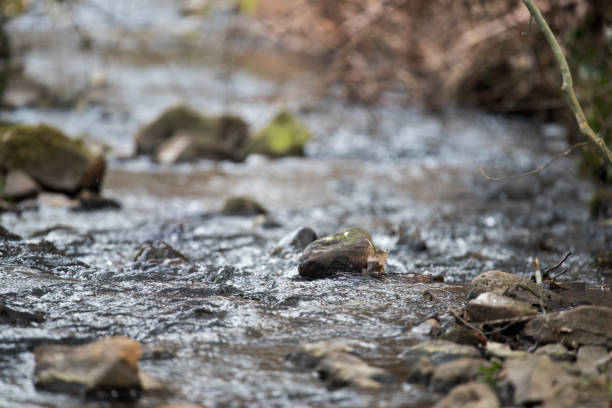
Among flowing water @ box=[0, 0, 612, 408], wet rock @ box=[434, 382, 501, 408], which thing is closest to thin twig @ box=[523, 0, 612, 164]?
flowing water @ box=[0, 0, 612, 408]

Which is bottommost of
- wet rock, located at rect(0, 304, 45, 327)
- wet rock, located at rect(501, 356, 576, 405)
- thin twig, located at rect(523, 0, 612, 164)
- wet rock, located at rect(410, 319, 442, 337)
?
wet rock, located at rect(410, 319, 442, 337)

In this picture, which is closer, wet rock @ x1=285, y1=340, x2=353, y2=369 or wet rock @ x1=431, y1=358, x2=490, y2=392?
wet rock @ x1=431, y1=358, x2=490, y2=392

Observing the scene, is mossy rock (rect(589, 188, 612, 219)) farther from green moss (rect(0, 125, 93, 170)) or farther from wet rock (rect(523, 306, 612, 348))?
green moss (rect(0, 125, 93, 170))

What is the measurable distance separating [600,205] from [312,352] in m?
4.17

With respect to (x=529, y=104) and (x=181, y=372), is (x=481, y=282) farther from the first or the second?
(x=529, y=104)

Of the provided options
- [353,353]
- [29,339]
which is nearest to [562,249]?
[353,353]

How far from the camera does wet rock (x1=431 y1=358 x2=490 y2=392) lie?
231 cm

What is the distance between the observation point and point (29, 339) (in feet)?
8.57

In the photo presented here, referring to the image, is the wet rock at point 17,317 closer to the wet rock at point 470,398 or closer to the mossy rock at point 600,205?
the wet rock at point 470,398

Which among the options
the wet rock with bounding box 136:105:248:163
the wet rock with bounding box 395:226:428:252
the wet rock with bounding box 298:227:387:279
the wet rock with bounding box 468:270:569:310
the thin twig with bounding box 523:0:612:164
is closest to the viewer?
the thin twig with bounding box 523:0:612:164

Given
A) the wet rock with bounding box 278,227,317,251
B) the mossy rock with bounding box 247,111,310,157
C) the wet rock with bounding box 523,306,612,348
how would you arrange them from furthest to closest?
the mossy rock with bounding box 247,111,310,157 < the wet rock with bounding box 278,227,317,251 < the wet rock with bounding box 523,306,612,348

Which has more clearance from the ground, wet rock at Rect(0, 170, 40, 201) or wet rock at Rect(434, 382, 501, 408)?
wet rock at Rect(434, 382, 501, 408)

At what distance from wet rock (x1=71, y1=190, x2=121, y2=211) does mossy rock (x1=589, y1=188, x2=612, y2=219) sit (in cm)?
395

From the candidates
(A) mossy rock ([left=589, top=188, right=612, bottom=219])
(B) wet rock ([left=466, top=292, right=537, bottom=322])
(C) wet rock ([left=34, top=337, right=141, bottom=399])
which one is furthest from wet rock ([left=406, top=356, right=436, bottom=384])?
(A) mossy rock ([left=589, top=188, right=612, bottom=219])
